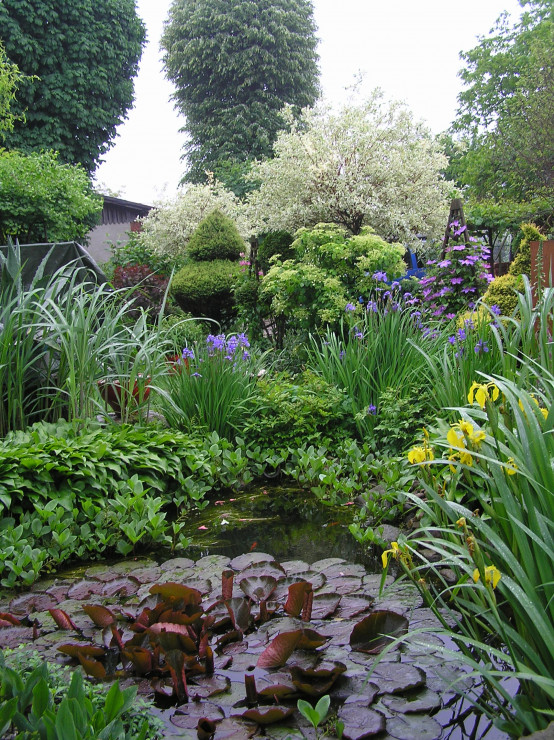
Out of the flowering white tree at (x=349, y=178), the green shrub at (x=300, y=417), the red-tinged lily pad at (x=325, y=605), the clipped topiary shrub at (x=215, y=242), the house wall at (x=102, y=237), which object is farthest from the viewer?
the house wall at (x=102, y=237)

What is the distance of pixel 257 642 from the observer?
204cm

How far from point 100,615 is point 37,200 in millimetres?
12172

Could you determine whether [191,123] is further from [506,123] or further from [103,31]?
[506,123]

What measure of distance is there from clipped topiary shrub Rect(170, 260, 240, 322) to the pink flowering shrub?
4.28m

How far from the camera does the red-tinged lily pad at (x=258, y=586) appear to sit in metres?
2.28

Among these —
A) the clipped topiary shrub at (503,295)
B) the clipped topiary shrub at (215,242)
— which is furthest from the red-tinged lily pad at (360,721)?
the clipped topiary shrub at (215,242)

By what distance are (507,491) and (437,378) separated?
1.99 m

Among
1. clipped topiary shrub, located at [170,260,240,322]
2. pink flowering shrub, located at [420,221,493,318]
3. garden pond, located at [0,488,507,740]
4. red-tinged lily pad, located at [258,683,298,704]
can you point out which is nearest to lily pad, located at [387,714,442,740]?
garden pond, located at [0,488,507,740]

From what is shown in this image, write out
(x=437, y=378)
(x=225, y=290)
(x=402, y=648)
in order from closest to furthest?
(x=402, y=648)
(x=437, y=378)
(x=225, y=290)

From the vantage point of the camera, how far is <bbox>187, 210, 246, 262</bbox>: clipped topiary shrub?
11.8m

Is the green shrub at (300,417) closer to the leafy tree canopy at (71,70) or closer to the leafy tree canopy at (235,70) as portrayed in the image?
the leafy tree canopy at (71,70)

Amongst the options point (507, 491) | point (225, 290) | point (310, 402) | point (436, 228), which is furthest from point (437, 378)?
point (436, 228)

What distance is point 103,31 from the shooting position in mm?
24469

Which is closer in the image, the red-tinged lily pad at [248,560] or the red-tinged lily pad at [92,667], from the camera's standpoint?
the red-tinged lily pad at [92,667]
